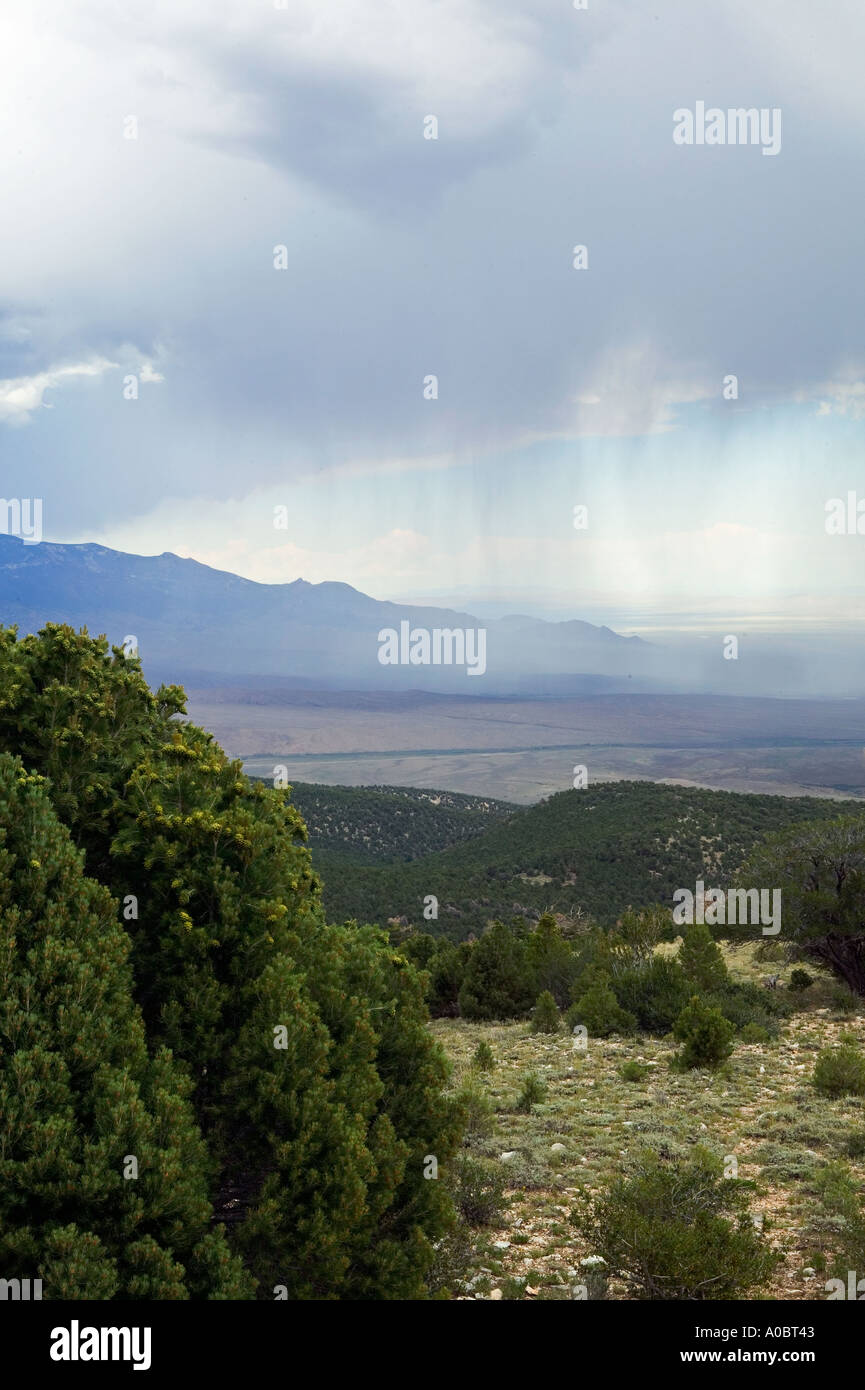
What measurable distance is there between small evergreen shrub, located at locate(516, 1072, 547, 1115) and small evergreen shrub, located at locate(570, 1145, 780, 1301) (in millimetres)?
4065

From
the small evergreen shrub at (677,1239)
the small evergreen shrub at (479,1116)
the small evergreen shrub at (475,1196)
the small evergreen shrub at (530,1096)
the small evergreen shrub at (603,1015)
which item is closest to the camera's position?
the small evergreen shrub at (677,1239)

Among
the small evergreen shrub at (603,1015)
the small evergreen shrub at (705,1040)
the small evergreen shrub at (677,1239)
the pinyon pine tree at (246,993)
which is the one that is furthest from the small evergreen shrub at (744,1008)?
the pinyon pine tree at (246,993)

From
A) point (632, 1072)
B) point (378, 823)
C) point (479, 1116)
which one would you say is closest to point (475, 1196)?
point (479, 1116)

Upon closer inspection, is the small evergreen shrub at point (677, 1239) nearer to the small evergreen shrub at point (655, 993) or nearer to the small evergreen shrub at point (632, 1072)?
the small evergreen shrub at point (632, 1072)

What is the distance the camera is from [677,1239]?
691 cm

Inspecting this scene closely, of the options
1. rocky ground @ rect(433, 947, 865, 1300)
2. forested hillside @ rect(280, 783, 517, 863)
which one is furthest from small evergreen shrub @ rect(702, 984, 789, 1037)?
forested hillside @ rect(280, 783, 517, 863)

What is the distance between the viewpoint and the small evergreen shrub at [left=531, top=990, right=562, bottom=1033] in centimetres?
1841

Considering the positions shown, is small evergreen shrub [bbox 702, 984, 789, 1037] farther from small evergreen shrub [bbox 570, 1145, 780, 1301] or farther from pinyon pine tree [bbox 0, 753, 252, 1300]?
pinyon pine tree [bbox 0, 753, 252, 1300]

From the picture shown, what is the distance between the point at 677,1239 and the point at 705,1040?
759 centimetres

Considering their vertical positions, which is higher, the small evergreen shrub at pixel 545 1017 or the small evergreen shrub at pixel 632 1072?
the small evergreen shrub at pixel 632 1072

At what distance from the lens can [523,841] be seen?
201 ft

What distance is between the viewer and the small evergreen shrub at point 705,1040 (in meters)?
14.0

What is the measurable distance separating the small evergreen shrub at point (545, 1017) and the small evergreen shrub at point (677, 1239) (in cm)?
1019

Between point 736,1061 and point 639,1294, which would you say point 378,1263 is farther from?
point 736,1061
